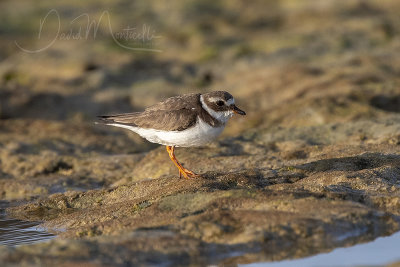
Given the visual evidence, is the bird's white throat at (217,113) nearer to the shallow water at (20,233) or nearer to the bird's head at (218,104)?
the bird's head at (218,104)

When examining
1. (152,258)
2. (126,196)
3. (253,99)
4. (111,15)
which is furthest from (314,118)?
(111,15)

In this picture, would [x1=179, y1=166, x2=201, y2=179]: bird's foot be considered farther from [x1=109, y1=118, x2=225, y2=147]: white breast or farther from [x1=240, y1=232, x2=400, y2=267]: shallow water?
[x1=240, y1=232, x2=400, y2=267]: shallow water

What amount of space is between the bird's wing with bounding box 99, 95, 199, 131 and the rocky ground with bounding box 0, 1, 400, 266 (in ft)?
2.92

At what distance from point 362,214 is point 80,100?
39.4ft

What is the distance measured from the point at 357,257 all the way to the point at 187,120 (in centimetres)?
337

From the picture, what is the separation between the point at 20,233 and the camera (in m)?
8.64

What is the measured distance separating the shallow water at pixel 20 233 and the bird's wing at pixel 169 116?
220 cm

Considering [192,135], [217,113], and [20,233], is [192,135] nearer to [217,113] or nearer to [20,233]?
[217,113]

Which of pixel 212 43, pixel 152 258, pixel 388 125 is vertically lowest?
pixel 152 258

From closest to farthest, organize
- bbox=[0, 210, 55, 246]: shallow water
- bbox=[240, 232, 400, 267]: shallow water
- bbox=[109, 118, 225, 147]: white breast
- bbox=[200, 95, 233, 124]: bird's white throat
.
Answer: bbox=[240, 232, 400, 267]: shallow water
bbox=[0, 210, 55, 246]: shallow water
bbox=[109, 118, 225, 147]: white breast
bbox=[200, 95, 233, 124]: bird's white throat

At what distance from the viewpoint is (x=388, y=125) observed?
11875 millimetres

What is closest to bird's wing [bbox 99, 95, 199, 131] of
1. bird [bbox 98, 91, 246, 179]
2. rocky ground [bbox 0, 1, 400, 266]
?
bird [bbox 98, 91, 246, 179]

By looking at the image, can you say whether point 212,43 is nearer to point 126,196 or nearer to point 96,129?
point 96,129

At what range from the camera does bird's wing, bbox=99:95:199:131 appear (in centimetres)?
889
